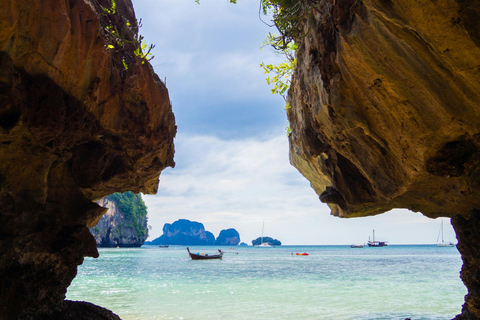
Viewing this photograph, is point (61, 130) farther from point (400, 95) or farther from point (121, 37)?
point (400, 95)

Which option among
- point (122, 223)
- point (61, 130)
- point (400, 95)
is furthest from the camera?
point (122, 223)

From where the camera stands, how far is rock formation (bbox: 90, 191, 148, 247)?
82312 mm

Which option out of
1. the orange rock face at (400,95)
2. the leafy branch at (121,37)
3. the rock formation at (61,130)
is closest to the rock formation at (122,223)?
the rock formation at (61,130)

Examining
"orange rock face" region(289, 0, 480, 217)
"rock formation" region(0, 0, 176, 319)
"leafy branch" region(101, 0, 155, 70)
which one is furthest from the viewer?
"leafy branch" region(101, 0, 155, 70)

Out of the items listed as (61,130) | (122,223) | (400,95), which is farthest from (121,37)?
(122,223)

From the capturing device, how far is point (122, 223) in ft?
296

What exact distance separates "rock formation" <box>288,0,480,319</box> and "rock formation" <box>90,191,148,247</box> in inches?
3175

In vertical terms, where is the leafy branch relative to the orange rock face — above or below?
above

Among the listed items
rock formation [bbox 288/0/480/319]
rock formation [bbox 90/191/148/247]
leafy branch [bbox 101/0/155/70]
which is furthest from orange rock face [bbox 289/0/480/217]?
rock formation [bbox 90/191/148/247]

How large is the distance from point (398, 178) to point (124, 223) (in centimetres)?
9451

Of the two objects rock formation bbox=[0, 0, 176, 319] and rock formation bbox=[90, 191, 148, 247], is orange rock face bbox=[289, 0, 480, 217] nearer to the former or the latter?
rock formation bbox=[0, 0, 176, 319]

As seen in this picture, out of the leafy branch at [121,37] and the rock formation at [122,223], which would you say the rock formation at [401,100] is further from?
the rock formation at [122,223]

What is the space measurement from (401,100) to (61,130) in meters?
5.53

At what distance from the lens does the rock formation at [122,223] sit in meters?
82.3
